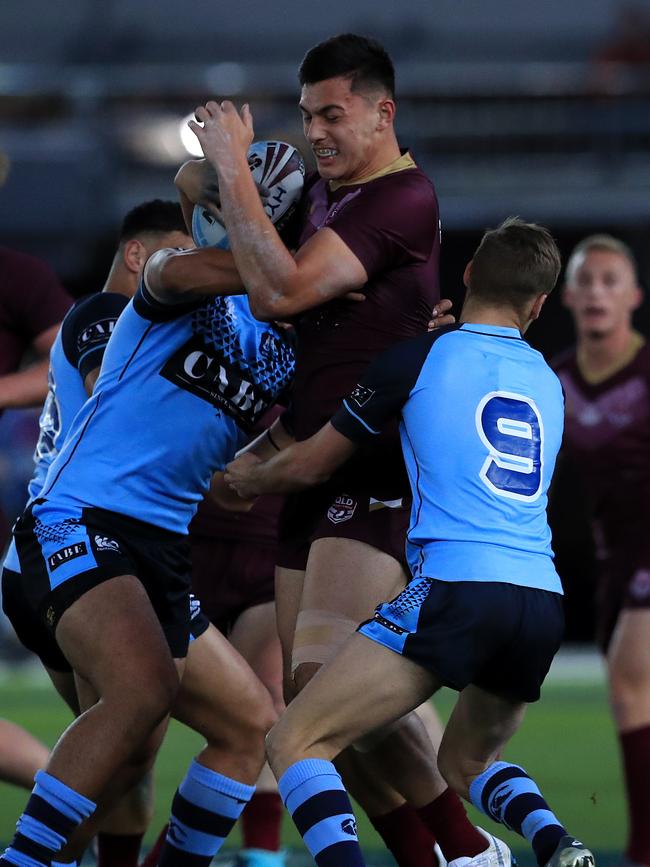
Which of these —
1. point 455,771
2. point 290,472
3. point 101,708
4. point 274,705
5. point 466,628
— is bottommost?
point 274,705

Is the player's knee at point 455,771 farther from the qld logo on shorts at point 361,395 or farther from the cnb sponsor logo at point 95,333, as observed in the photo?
the cnb sponsor logo at point 95,333

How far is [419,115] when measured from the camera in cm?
1480

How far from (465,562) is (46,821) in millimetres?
1227

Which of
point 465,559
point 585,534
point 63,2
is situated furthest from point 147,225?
point 63,2

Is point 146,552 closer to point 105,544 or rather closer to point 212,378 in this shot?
point 105,544

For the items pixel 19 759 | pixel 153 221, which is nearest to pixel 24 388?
pixel 153 221

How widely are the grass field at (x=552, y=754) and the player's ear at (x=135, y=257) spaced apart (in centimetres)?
224

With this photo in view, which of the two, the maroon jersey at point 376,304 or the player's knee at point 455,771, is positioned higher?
the maroon jersey at point 376,304

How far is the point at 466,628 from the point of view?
366cm

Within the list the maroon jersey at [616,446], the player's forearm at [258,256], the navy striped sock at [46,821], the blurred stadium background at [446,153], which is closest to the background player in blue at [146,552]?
the navy striped sock at [46,821]

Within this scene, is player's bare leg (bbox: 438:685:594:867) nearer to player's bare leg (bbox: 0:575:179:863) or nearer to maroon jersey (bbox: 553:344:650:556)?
player's bare leg (bbox: 0:575:179:863)

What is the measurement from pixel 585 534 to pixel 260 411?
1007 centimetres

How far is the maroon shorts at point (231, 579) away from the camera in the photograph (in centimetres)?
555

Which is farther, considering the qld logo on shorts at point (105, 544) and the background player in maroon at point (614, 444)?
the background player in maroon at point (614, 444)
